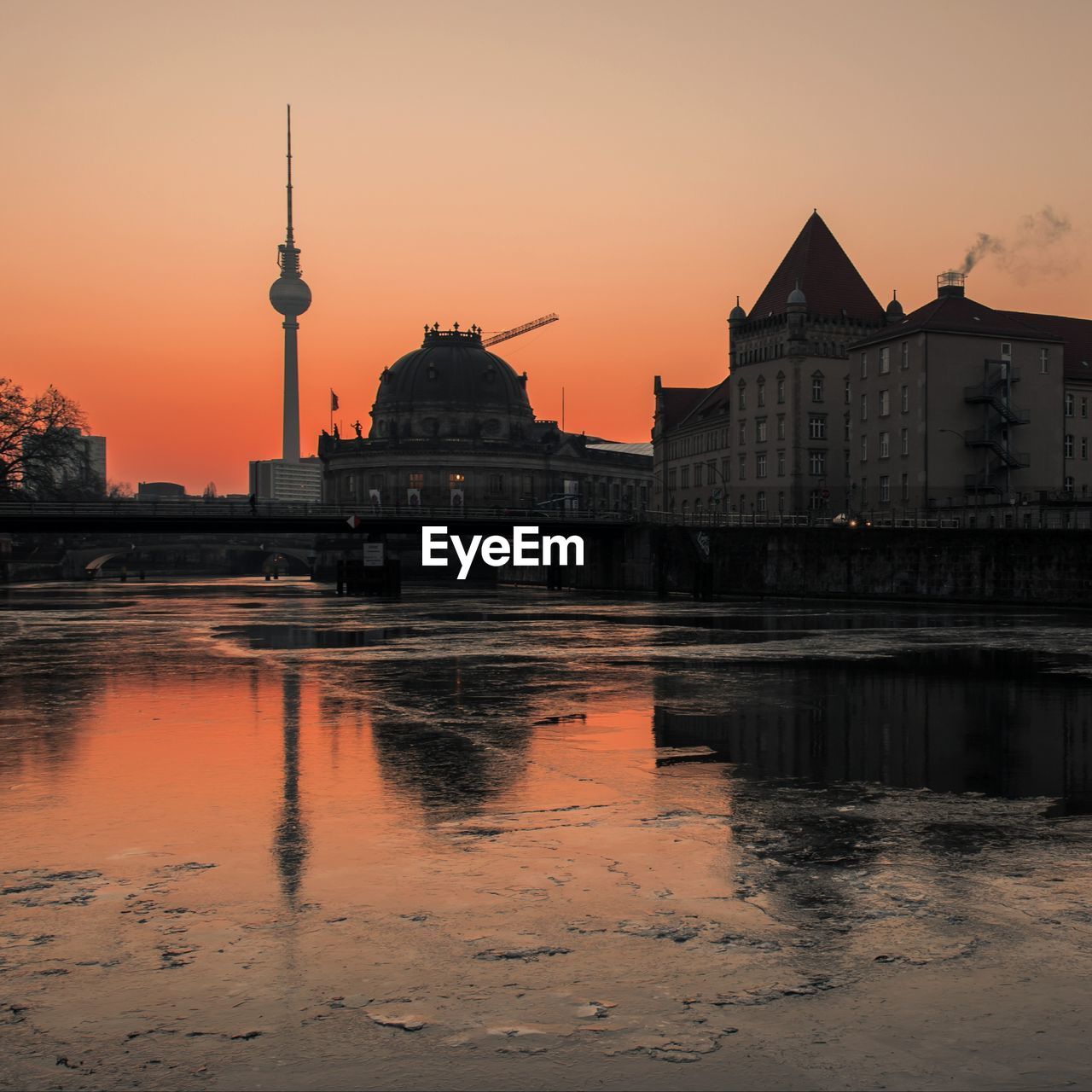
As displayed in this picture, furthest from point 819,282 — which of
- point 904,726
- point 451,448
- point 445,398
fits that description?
point 904,726

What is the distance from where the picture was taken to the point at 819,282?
112 meters

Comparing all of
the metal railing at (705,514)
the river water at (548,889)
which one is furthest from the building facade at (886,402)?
the river water at (548,889)

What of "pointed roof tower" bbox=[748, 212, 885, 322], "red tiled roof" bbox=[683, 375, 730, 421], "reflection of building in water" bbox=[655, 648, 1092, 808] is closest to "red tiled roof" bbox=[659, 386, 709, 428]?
"red tiled roof" bbox=[683, 375, 730, 421]

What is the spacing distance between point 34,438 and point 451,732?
9436 centimetres

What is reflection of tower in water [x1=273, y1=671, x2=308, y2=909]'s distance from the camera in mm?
10383

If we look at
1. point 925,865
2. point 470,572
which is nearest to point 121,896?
point 925,865

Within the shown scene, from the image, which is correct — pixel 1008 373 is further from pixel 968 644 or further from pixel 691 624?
pixel 968 644

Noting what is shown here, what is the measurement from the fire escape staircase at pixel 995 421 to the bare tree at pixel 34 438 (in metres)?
71.6

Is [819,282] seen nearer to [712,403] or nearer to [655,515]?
[712,403]

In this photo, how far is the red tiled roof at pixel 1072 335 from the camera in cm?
9531

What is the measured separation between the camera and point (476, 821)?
12789 mm

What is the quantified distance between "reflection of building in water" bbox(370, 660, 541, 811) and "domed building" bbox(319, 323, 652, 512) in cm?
15379

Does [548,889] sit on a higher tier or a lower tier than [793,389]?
lower

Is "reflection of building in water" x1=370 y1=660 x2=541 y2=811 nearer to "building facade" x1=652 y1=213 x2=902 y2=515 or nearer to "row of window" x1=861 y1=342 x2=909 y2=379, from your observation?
"row of window" x1=861 y1=342 x2=909 y2=379
